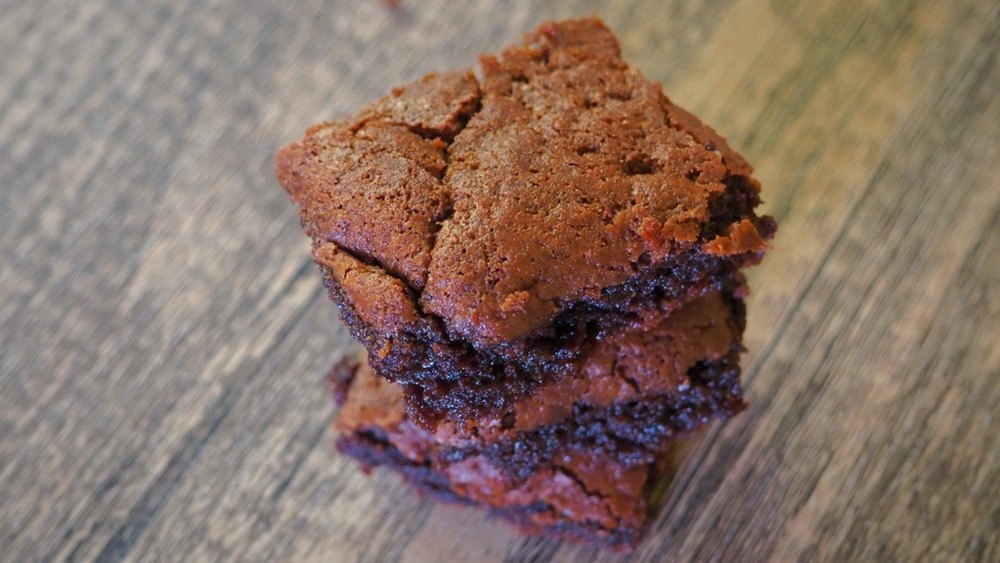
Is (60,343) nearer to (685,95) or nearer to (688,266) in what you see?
(688,266)

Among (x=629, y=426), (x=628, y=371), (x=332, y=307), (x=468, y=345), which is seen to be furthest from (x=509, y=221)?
(x=332, y=307)

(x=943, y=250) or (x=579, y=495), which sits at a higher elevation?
(x=943, y=250)

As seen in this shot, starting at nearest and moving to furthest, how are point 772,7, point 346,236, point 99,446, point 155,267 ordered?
point 346,236
point 99,446
point 155,267
point 772,7

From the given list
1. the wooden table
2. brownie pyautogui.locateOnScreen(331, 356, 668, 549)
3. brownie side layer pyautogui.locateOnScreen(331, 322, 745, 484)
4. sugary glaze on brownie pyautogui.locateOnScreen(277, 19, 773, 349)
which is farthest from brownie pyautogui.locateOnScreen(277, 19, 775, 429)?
the wooden table

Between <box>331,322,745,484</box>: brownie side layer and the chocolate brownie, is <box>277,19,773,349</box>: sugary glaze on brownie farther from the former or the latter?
<box>331,322,745,484</box>: brownie side layer

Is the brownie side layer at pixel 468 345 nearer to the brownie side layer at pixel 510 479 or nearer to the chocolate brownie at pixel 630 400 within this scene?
the chocolate brownie at pixel 630 400

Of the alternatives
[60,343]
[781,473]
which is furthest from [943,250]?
[60,343]

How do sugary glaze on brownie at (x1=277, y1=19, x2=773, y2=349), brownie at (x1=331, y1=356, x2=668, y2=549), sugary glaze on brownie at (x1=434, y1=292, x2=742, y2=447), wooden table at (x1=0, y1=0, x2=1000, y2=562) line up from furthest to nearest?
wooden table at (x1=0, y1=0, x2=1000, y2=562), brownie at (x1=331, y1=356, x2=668, y2=549), sugary glaze on brownie at (x1=434, y1=292, x2=742, y2=447), sugary glaze on brownie at (x1=277, y1=19, x2=773, y2=349)

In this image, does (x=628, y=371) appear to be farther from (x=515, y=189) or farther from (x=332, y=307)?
(x=332, y=307)

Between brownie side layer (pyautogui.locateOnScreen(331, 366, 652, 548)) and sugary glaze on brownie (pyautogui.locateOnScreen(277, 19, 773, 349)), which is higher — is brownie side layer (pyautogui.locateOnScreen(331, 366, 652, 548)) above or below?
below
